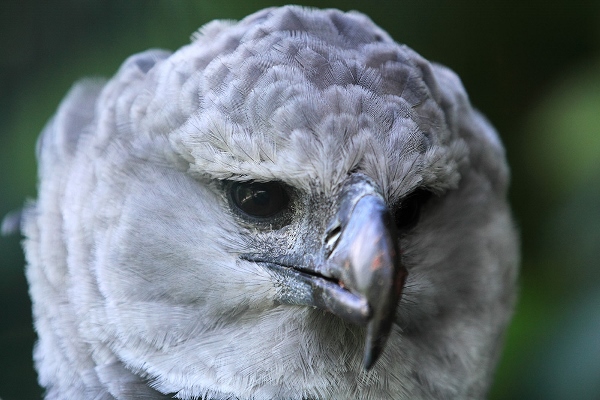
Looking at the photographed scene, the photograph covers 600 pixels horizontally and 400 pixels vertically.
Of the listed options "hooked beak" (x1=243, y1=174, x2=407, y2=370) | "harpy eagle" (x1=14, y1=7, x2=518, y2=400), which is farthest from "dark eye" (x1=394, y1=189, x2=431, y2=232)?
"hooked beak" (x1=243, y1=174, x2=407, y2=370)

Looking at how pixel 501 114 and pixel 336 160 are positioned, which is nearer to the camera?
pixel 336 160

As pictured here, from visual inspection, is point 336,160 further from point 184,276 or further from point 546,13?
point 546,13

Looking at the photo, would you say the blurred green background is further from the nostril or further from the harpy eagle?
the nostril

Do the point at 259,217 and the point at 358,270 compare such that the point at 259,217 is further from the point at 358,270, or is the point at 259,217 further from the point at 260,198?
the point at 358,270

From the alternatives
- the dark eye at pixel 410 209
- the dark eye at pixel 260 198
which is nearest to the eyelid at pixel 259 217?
the dark eye at pixel 260 198

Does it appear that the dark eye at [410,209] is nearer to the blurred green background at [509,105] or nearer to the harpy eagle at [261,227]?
the harpy eagle at [261,227]

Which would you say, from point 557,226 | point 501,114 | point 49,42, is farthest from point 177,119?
point 557,226

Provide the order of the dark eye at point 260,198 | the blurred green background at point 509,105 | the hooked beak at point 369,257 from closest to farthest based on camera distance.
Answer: the hooked beak at point 369,257, the dark eye at point 260,198, the blurred green background at point 509,105
